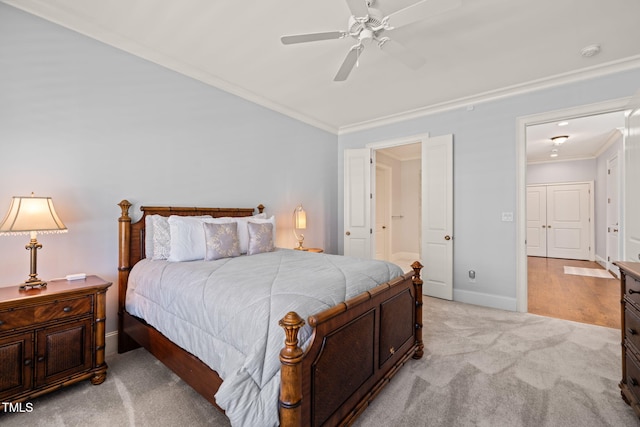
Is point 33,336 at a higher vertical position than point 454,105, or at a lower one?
lower

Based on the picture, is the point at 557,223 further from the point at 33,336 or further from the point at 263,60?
the point at 33,336

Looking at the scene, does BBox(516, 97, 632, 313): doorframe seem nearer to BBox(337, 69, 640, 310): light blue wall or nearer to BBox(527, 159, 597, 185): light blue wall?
BBox(337, 69, 640, 310): light blue wall

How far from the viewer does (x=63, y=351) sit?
190cm

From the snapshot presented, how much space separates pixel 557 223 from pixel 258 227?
317 inches

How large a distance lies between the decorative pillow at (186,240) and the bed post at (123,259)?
1.19ft

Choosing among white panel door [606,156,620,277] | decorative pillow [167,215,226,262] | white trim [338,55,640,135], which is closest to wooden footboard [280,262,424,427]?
decorative pillow [167,215,226,262]

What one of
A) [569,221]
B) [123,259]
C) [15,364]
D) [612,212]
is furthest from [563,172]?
[15,364]

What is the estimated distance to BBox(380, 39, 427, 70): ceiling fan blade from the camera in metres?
2.15

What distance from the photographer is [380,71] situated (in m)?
3.12

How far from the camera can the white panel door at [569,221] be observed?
278 inches

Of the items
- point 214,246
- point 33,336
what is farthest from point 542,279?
point 33,336

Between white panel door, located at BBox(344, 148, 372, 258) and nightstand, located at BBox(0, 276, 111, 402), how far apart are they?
346 centimetres

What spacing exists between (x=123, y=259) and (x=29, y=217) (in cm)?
80

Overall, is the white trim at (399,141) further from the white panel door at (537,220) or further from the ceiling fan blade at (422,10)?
the white panel door at (537,220)
